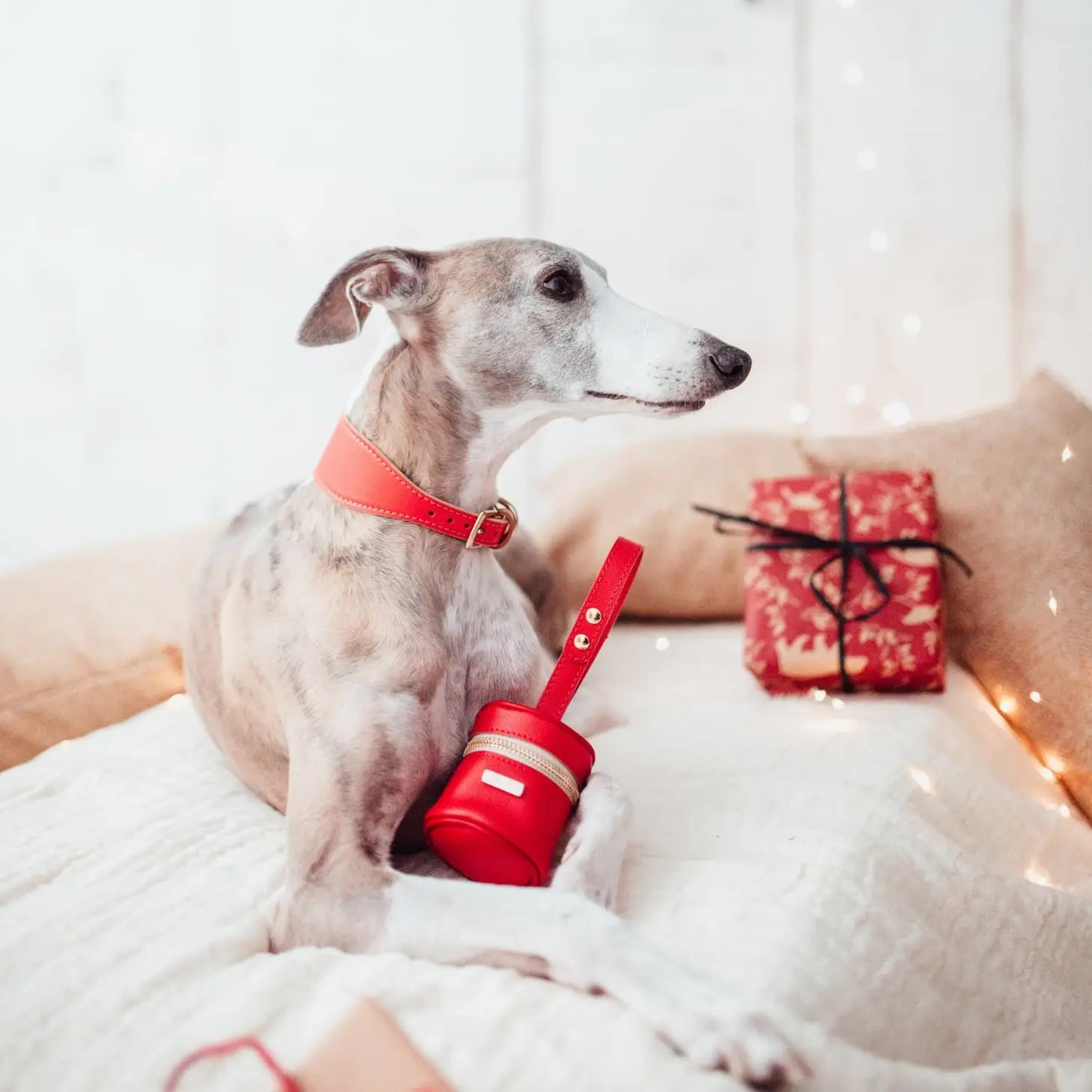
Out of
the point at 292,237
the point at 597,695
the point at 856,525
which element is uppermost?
the point at 292,237

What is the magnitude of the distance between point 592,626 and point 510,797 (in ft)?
1.02

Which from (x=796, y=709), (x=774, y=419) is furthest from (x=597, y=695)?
(x=774, y=419)

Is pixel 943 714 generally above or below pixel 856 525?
below

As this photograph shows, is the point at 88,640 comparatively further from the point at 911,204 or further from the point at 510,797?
the point at 911,204

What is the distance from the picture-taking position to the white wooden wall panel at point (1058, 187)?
9.43 feet

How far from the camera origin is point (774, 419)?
10.6 feet

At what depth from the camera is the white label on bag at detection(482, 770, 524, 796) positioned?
121 centimetres

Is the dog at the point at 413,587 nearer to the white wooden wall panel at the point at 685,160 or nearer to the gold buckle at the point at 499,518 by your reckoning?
the gold buckle at the point at 499,518

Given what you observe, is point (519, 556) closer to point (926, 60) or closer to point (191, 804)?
point (191, 804)

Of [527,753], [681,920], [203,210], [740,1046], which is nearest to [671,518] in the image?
[527,753]

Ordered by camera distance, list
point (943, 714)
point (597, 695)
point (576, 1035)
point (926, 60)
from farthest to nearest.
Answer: point (926, 60), point (597, 695), point (943, 714), point (576, 1035)

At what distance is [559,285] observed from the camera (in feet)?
5.04

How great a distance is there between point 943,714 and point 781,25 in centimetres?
226

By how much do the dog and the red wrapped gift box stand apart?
58cm
